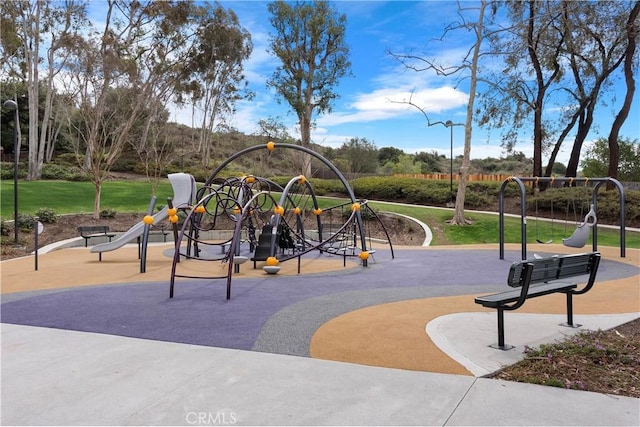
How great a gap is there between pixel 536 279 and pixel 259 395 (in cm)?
313

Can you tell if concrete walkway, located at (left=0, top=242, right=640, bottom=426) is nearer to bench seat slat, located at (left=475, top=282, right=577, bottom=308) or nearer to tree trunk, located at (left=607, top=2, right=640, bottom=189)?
bench seat slat, located at (left=475, top=282, right=577, bottom=308)

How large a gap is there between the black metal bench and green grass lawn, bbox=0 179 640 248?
38.1 ft

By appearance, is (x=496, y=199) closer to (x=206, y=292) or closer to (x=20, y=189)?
(x=206, y=292)

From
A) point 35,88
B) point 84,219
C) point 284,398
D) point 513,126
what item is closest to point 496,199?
point 513,126

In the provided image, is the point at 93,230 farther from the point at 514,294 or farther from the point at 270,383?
the point at 514,294

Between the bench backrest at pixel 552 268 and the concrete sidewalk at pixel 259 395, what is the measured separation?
4.27 feet

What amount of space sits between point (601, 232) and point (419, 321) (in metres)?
15.4

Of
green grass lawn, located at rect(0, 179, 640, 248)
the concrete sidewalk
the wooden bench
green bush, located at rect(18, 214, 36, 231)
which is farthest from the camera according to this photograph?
green grass lawn, located at rect(0, 179, 640, 248)

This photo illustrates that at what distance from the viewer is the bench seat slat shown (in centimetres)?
438

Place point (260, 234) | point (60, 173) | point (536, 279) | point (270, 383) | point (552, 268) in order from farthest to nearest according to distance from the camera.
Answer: point (60, 173) < point (260, 234) < point (552, 268) < point (536, 279) < point (270, 383)

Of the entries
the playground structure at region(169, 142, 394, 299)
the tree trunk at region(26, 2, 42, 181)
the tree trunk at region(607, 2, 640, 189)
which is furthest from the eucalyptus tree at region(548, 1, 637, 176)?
the tree trunk at region(26, 2, 42, 181)

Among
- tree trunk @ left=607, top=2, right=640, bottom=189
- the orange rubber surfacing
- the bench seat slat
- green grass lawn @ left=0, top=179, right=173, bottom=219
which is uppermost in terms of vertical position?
tree trunk @ left=607, top=2, right=640, bottom=189

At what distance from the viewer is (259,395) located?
3.23 m

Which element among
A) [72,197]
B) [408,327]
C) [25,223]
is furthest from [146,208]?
[408,327]
